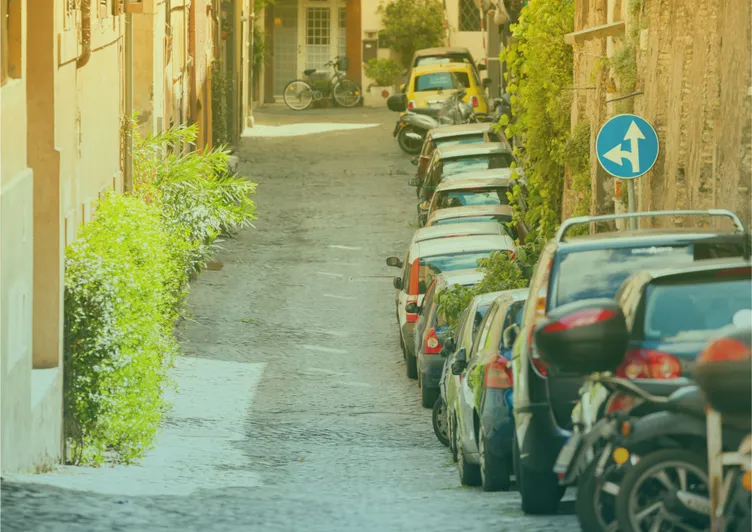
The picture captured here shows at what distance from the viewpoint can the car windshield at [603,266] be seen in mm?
9219

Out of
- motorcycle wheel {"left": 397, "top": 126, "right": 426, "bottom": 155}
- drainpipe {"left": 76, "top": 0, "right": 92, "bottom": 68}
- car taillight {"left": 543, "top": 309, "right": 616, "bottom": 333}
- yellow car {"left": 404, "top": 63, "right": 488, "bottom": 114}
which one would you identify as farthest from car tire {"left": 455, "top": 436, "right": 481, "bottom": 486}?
yellow car {"left": 404, "top": 63, "right": 488, "bottom": 114}

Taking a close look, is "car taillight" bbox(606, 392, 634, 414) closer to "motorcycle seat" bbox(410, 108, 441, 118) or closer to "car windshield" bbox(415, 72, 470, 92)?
"motorcycle seat" bbox(410, 108, 441, 118)

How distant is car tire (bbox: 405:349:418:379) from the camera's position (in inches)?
772

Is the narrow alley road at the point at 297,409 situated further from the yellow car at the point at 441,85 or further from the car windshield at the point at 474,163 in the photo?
the yellow car at the point at 441,85

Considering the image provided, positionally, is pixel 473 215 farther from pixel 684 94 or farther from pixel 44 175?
pixel 44 175

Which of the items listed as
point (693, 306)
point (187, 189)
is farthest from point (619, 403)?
point (187, 189)

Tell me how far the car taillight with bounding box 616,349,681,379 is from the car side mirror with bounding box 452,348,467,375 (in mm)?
4684

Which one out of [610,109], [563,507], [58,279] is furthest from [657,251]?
[610,109]

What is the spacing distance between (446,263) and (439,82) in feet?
74.9

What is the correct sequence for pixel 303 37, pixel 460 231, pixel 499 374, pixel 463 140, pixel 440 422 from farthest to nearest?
pixel 303 37
pixel 463 140
pixel 460 231
pixel 440 422
pixel 499 374

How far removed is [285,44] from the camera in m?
56.8

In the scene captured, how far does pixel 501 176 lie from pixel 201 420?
9.92 metres

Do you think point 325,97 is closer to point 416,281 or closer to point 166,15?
point 166,15

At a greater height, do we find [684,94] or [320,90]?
[684,94]
